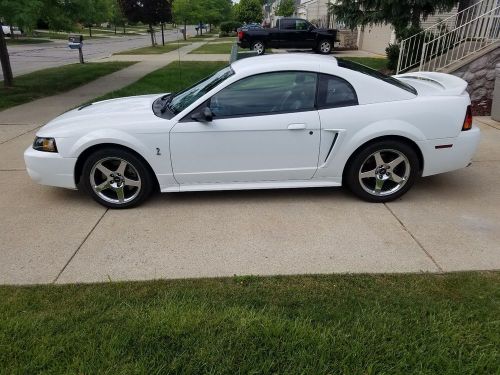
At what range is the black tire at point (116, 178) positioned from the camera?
4141 mm

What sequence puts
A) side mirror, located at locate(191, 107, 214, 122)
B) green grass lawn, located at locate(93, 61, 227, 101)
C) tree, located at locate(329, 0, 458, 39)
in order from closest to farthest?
side mirror, located at locate(191, 107, 214, 122) < green grass lawn, located at locate(93, 61, 227, 101) < tree, located at locate(329, 0, 458, 39)

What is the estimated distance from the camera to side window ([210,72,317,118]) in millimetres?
4102

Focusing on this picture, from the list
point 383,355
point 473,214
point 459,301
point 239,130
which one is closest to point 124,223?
point 239,130

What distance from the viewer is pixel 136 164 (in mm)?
4160

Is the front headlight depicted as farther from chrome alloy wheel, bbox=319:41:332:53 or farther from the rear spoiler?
chrome alloy wheel, bbox=319:41:332:53

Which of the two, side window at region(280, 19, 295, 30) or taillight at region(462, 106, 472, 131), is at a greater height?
side window at region(280, 19, 295, 30)

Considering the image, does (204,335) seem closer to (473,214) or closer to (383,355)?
(383,355)

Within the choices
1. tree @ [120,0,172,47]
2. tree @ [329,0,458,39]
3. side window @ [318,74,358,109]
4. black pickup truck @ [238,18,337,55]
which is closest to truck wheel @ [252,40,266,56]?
black pickup truck @ [238,18,337,55]

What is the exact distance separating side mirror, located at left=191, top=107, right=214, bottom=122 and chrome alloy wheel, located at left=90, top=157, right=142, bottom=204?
813 mm

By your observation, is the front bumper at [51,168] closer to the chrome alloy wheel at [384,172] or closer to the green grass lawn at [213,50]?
the chrome alloy wheel at [384,172]

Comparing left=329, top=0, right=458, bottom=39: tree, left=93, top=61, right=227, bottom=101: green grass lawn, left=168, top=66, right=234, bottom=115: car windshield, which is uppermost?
left=329, top=0, right=458, bottom=39: tree

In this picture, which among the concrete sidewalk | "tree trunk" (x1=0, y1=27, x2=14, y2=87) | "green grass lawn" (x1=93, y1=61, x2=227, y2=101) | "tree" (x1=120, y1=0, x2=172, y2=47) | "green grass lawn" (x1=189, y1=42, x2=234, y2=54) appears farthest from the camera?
"tree" (x1=120, y1=0, x2=172, y2=47)

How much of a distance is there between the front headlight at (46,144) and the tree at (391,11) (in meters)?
9.82

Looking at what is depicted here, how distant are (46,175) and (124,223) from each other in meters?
0.99
